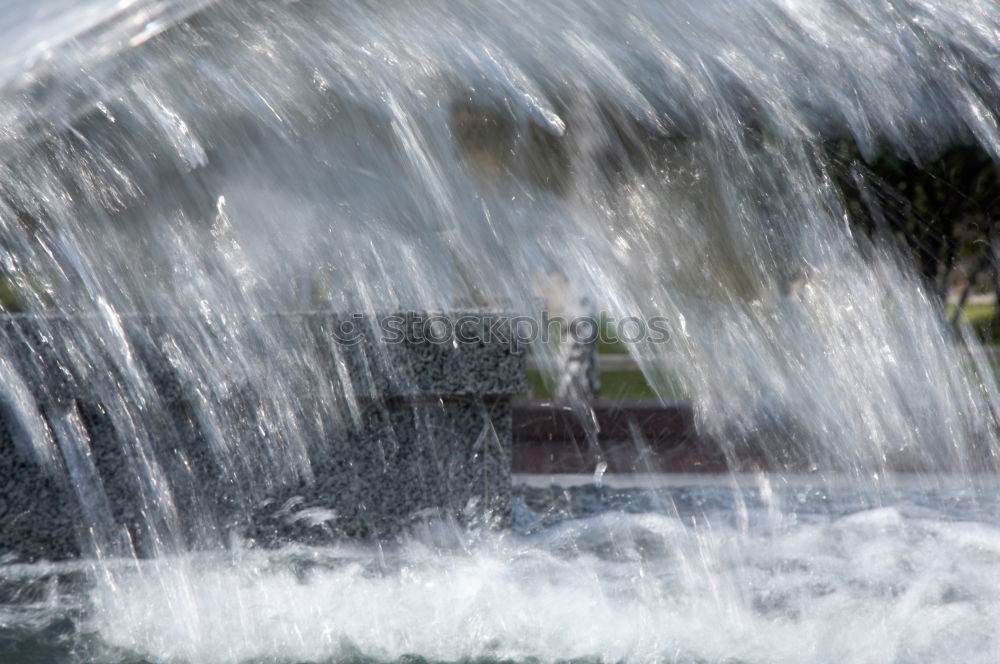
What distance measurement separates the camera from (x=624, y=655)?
2451mm

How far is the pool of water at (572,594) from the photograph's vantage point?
2.50 m

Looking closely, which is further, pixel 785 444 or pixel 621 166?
pixel 785 444

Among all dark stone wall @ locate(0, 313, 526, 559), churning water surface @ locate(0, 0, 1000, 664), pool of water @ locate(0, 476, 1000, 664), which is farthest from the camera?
dark stone wall @ locate(0, 313, 526, 559)

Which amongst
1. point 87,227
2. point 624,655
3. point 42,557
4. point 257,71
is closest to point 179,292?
point 87,227

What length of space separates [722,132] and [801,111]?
29 centimetres

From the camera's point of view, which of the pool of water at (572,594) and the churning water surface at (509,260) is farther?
the churning water surface at (509,260)

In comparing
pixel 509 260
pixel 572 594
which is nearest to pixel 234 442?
pixel 509 260

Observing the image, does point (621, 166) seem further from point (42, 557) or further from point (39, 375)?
point (42, 557)

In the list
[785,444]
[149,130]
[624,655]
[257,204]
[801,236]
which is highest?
[149,130]

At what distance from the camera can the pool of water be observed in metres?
2.50

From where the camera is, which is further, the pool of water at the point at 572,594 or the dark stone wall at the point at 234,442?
the dark stone wall at the point at 234,442

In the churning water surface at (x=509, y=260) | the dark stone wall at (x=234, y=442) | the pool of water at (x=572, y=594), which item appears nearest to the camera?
the pool of water at (x=572, y=594)

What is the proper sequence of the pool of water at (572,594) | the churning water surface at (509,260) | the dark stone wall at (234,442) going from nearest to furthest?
the pool of water at (572,594), the churning water surface at (509,260), the dark stone wall at (234,442)

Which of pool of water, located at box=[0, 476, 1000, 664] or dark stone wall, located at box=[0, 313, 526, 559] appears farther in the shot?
dark stone wall, located at box=[0, 313, 526, 559]
